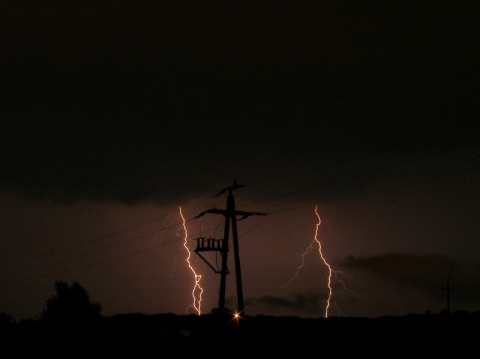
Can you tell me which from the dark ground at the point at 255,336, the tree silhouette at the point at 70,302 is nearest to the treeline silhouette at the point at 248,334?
the dark ground at the point at 255,336

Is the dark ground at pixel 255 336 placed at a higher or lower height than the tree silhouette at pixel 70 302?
lower

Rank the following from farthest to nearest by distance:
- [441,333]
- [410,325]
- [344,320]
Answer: [344,320]
[410,325]
[441,333]

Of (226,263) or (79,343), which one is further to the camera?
(226,263)

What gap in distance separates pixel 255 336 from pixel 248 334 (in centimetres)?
111

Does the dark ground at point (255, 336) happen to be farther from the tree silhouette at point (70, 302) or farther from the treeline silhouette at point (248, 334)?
the tree silhouette at point (70, 302)

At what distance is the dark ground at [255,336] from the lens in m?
18.2

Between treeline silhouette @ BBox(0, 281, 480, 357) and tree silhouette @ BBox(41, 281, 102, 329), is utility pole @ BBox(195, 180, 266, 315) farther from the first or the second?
tree silhouette @ BBox(41, 281, 102, 329)

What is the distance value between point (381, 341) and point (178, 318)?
45.8 feet

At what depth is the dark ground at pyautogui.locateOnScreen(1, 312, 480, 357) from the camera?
18.2 metres

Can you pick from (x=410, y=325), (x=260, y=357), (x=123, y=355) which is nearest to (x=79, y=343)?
(x=123, y=355)

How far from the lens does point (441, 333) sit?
60.4 ft

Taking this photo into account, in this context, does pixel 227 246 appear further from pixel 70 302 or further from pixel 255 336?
pixel 70 302

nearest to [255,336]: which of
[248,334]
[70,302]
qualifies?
[248,334]

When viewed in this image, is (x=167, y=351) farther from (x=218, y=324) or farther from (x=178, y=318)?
(x=178, y=318)
